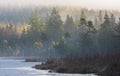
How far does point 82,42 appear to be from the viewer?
131375mm

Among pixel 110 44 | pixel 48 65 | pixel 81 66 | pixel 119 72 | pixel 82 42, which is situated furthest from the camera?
pixel 82 42

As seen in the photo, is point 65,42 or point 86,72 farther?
point 65,42

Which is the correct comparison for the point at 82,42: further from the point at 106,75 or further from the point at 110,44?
the point at 106,75

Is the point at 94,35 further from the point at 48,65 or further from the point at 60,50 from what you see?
the point at 48,65

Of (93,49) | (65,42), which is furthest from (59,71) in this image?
(65,42)

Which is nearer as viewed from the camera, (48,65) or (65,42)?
(48,65)

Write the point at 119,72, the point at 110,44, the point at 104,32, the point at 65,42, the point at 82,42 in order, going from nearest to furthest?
the point at 119,72, the point at 110,44, the point at 104,32, the point at 82,42, the point at 65,42

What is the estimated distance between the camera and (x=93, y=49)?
411ft

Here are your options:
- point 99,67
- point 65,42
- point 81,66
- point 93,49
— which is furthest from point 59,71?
point 65,42

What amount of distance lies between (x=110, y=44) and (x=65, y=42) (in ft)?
133

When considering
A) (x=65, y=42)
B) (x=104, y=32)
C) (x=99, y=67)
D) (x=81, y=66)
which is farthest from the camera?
(x=65, y=42)

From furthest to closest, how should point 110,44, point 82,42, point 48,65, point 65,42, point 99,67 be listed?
point 65,42 < point 82,42 < point 110,44 < point 48,65 < point 99,67

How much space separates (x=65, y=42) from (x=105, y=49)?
35.7 meters

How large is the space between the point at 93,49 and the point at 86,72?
204ft
